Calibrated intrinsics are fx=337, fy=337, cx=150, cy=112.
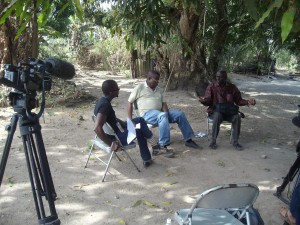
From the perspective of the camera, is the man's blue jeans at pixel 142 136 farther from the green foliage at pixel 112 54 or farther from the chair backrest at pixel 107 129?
the green foliage at pixel 112 54

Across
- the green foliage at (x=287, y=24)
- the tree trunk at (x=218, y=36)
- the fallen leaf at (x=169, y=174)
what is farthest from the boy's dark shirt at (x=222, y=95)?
the green foliage at (x=287, y=24)

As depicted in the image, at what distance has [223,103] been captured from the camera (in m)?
5.49

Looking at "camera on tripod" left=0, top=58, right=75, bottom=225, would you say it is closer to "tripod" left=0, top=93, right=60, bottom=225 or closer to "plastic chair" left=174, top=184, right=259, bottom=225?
"tripod" left=0, top=93, right=60, bottom=225

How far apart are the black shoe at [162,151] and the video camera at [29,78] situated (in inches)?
116

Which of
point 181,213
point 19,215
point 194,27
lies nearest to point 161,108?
point 19,215

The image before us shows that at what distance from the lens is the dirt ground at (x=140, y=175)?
11.3 ft

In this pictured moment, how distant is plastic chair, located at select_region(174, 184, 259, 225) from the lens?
2.21m

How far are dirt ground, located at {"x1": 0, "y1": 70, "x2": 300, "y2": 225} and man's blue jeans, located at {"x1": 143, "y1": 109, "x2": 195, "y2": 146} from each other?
0.93 ft

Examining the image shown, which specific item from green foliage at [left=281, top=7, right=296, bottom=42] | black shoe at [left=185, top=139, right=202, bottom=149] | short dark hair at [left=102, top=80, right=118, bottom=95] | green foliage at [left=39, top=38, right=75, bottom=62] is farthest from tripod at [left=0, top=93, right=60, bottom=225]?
green foliage at [left=39, top=38, right=75, bottom=62]

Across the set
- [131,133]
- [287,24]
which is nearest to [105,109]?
[131,133]

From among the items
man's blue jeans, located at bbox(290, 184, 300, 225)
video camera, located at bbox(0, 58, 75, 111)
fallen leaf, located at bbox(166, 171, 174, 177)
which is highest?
video camera, located at bbox(0, 58, 75, 111)

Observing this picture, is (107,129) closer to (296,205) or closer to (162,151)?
(162,151)

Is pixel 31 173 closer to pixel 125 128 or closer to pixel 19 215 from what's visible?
pixel 19 215

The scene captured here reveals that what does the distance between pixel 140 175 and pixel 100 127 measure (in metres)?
0.82
